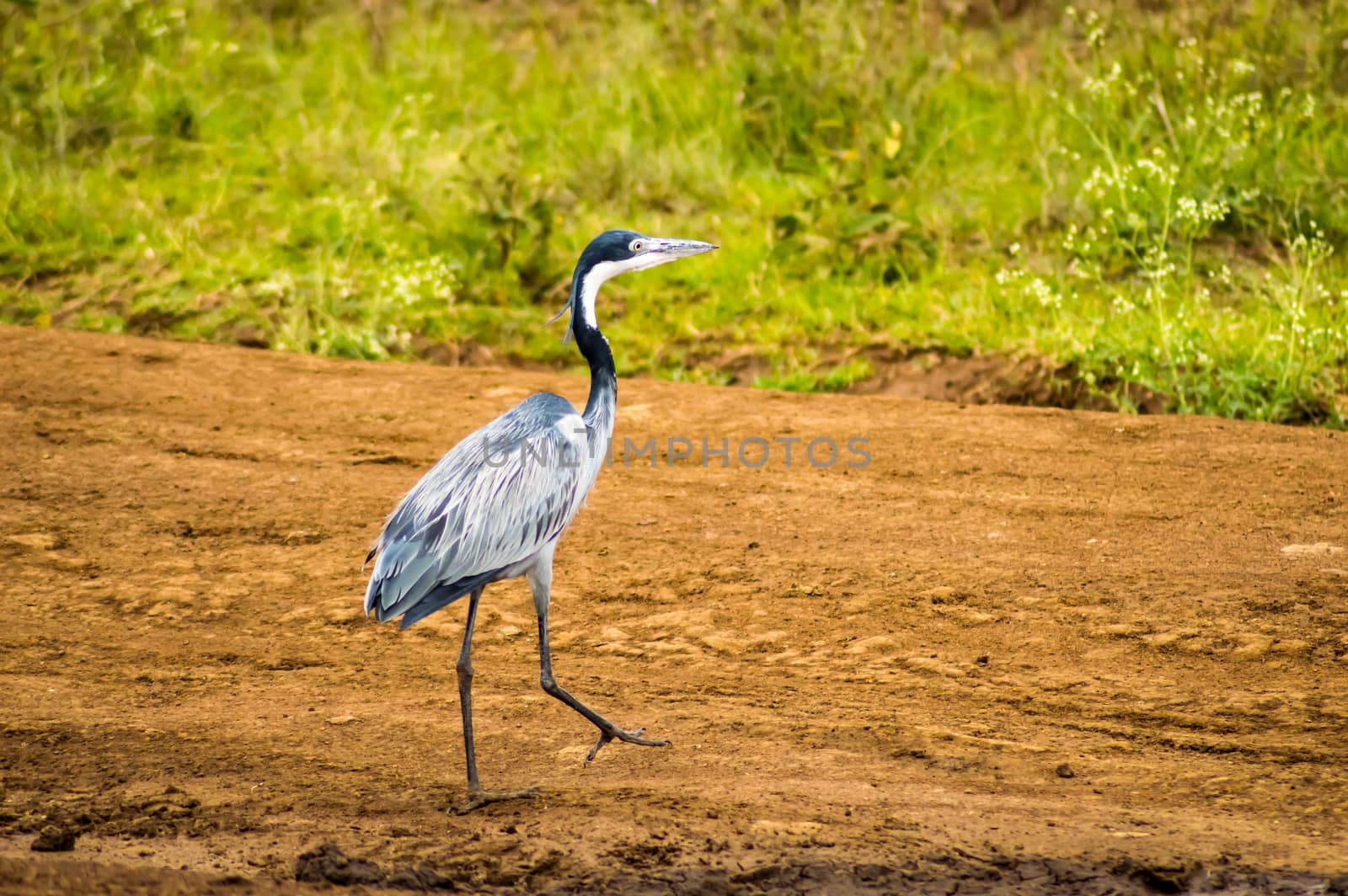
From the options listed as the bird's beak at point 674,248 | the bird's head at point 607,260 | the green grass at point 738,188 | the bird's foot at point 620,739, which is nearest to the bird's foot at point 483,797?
the bird's foot at point 620,739

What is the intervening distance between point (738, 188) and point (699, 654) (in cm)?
551

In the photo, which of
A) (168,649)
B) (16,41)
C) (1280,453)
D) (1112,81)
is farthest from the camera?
(16,41)

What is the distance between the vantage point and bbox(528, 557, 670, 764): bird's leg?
4387mm

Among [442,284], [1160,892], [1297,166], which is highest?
[1297,166]

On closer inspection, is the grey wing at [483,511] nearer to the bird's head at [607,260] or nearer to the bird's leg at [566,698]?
the bird's leg at [566,698]

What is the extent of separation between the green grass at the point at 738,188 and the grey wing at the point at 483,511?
3.46m

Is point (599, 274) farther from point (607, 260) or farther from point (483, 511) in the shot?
point (483, 511)

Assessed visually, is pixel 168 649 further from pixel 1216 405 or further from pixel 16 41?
pixel 16 41

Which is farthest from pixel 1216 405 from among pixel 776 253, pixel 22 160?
pixel 22 160

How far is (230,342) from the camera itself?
8445mm

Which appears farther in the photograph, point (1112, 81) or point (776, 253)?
point (1112, 81)

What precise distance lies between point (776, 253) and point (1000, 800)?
5496 millimetres

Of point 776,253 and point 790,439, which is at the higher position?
point 776,253

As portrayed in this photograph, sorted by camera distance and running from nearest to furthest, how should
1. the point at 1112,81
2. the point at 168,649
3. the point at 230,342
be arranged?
the point at 168,649 < the point at 230,342 < the point at 1112,81
